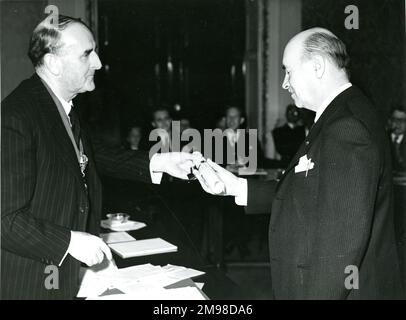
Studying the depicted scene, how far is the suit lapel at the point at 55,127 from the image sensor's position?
1.73m

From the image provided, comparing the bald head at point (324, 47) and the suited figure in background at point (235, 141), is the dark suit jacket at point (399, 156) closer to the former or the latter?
the suited figure in background at point (235, 141)

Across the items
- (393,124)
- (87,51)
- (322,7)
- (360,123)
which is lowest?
(393,124)

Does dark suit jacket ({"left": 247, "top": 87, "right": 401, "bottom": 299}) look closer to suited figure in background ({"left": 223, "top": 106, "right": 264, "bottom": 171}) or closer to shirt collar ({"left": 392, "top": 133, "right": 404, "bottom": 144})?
suited figure in background ({"left": 223, "top": 106, "right": 264, "bottom": 171})

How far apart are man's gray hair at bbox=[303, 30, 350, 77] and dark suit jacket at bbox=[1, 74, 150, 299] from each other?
39.3 inches

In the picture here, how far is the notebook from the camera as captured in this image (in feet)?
6.61

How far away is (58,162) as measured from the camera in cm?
172

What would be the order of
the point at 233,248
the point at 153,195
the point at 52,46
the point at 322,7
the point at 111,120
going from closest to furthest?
1. the point at 52,46
2. the point at 153,195
3. the point at 233,248
4. the point at 322,7
5. the point at 111,120

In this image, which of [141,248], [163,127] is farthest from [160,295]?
[163,127]

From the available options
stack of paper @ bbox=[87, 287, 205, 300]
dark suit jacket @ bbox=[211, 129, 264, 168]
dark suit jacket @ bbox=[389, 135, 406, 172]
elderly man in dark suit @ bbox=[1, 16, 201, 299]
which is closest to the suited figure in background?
dark suit jacket @ bbox=[211, 129, 264, 168]

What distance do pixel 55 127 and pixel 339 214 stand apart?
42.8 inches

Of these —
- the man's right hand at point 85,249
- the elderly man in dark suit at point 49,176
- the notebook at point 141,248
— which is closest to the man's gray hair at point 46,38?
the elderly man in dark suit at point 49,176

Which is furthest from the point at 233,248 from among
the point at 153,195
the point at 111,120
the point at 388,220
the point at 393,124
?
the point at 111,120

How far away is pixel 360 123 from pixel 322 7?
6.70 m

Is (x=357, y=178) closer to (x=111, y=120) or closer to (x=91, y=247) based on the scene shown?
(x=91, y=247)
